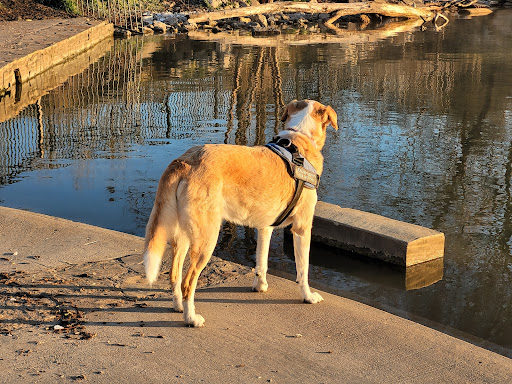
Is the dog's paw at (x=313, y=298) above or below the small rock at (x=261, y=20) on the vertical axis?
below

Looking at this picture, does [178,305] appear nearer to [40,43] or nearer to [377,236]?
[377,236]

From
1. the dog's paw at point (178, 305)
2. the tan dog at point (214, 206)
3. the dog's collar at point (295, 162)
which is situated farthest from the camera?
the dog's collar at point (295, 162)

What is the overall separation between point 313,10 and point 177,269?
29.5 meters

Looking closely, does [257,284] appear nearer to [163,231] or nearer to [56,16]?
[163,231]

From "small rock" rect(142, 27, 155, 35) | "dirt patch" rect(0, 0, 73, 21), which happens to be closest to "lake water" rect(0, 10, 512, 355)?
"dirt patch" rect(0, 0, 73, 21)

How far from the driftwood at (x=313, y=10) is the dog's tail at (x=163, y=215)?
28470 millimetres

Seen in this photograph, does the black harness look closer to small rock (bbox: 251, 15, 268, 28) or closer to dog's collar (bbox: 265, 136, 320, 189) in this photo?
dog's collar (bbox: 265, 136, 320, 189)

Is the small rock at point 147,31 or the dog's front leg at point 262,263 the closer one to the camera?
the dog's front leg at point 262,263

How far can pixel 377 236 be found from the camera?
7.59 metres

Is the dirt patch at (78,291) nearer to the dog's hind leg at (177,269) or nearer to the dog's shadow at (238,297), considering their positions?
the dog's shadow at (238,297)

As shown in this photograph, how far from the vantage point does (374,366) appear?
15.7ft

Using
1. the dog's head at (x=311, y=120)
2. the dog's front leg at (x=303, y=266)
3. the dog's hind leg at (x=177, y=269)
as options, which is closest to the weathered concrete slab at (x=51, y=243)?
the dog's hind leg at (x=177, y=269)

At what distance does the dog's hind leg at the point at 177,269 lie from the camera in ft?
18.0

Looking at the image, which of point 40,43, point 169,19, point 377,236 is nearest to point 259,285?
point 377,236
